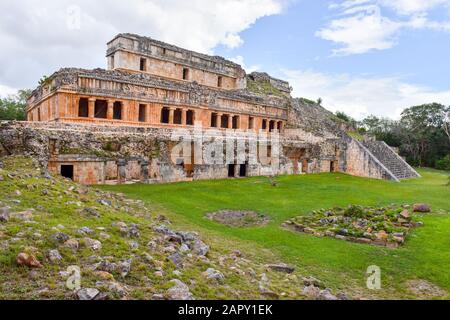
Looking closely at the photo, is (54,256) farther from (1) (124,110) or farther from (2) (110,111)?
(1) (124,110)

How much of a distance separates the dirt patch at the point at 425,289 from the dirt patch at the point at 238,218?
5322 mm

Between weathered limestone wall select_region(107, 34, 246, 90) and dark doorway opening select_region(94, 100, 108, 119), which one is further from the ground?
weathered limestone wall select_region(107, 34, 246, 90)

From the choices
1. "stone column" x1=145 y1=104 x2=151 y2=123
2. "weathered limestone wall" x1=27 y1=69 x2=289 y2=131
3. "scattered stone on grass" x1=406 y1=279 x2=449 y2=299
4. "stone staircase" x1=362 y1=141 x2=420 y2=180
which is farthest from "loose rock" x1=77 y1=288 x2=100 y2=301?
"stone staircase" x1=362 y1=141 x2=420 y2=180

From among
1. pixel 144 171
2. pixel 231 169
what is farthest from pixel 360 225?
pixel 231 169

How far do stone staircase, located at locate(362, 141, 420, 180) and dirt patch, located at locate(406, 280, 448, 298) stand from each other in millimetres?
20632

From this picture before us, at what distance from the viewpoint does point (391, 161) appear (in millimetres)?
29656

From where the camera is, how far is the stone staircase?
1095 inches

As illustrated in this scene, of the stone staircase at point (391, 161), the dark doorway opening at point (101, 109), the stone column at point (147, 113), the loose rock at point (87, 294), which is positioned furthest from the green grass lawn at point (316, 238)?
the dark doorway opening at point (101, 109)

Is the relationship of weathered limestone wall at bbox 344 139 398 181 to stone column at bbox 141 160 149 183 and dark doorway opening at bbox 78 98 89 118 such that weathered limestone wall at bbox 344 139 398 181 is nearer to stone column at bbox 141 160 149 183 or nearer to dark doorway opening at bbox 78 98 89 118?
stone column at bbox 141 160 149 183

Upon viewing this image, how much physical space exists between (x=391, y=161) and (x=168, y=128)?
19765 millimetres

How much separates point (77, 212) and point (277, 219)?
278 inches

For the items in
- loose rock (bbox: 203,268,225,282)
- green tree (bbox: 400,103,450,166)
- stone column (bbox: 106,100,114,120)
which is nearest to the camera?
loose rock (bbox: 203,268,225,282)

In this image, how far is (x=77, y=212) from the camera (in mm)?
7703

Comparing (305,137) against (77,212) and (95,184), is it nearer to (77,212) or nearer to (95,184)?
(95,184)
